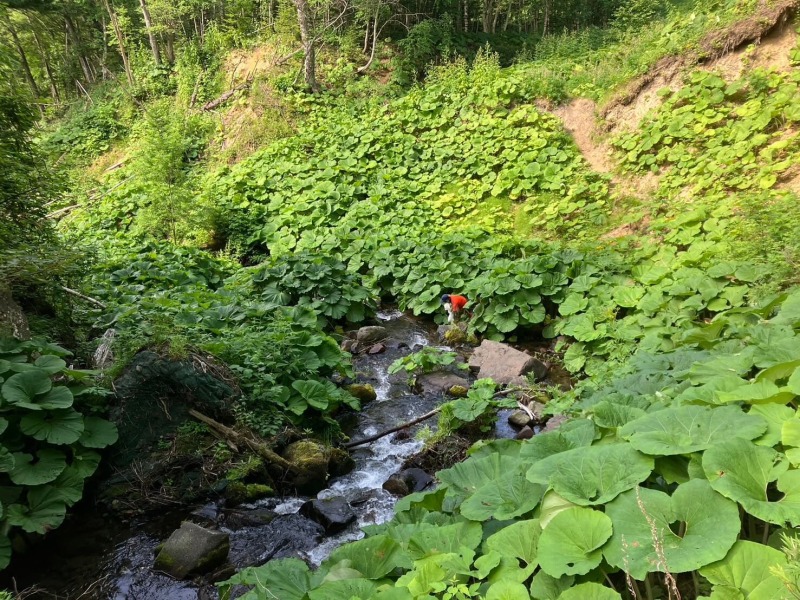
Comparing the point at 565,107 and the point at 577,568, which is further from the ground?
the point at 565,107

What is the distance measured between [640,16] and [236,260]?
1422cm

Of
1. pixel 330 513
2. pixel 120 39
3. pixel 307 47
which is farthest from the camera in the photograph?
pixel 120 39

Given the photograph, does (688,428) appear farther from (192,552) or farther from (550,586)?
(192,552)

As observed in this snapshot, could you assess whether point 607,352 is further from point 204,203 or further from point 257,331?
point 204,203

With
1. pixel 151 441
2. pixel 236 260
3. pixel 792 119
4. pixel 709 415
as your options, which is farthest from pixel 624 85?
pixel 151 441

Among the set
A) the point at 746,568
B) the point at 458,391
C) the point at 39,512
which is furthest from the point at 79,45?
the point at 746,568

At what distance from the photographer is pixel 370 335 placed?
9.16 meters

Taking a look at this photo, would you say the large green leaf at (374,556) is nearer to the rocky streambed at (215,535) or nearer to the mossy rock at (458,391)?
the rocky streambed at (215,535)

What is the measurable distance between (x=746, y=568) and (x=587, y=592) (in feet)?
1.86

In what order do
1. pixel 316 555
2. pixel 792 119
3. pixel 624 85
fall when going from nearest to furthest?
pixel 316 555
pixel 792 119
pixel 624 85

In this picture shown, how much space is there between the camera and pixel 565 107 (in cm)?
1293

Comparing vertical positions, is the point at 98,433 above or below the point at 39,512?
above

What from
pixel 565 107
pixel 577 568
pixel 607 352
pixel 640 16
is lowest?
pixel 607 352

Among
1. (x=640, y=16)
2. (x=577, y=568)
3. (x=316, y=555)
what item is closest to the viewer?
(x=577, y=568)
